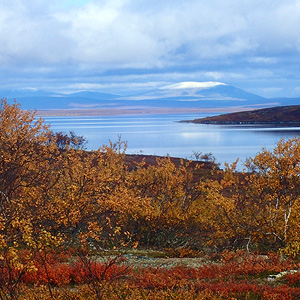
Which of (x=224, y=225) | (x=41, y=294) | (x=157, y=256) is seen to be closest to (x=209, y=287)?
(x=41, y=294)

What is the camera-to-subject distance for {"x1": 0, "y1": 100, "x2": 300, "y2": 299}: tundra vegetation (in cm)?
1081

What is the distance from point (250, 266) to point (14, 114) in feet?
38.9

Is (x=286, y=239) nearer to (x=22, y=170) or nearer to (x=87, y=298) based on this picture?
(x=87, y=298)

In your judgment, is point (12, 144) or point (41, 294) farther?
point (12, 144)

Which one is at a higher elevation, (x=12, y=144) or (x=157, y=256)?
(x=12, y=144)

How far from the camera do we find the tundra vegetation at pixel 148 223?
1081 cm

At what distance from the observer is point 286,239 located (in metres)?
15.8

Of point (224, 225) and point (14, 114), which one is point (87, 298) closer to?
point (224, 225)

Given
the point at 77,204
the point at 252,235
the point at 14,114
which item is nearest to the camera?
the point at 77,204

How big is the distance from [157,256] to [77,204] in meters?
3.38

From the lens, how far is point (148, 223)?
61.1 feet

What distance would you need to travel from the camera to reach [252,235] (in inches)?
648

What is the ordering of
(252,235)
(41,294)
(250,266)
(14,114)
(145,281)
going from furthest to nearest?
(14,114) < (252,235) < (250,266) < (145,281) < (41,294)

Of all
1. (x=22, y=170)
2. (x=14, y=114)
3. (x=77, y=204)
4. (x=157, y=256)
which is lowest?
(x=157, y=256)
